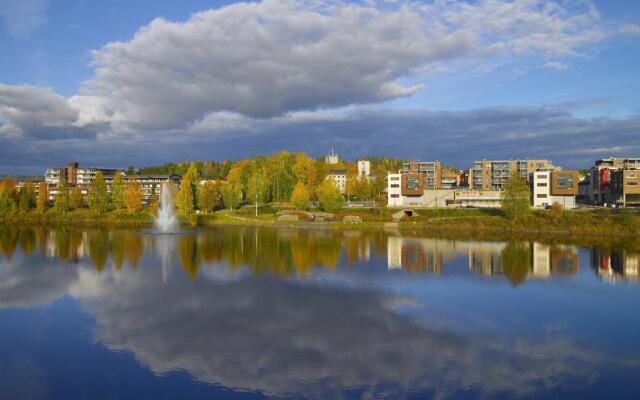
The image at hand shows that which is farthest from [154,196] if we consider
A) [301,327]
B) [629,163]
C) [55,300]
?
[629,163]

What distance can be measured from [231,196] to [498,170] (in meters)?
40.4

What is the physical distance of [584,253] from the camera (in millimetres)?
31750

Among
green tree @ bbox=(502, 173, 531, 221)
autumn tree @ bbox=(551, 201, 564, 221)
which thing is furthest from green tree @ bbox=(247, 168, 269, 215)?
autumn tree @ bbox=(551, 201, 564, 221)

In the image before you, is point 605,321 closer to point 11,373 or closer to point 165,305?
point 165,305

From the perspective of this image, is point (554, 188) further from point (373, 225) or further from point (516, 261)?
point (516, 261)

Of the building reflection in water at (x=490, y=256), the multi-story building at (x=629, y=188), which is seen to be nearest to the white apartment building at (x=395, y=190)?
the building reflection in water at (x=490, y=256)

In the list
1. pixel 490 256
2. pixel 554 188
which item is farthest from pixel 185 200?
pixel 554 188

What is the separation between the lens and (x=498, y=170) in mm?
74250

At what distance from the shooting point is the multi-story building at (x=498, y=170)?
72.9 metres

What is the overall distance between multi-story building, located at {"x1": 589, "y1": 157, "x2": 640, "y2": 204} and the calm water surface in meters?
36.3

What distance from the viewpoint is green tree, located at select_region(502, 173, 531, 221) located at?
156 ft

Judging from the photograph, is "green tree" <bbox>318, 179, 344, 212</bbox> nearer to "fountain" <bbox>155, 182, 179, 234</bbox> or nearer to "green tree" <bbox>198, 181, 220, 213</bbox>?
"green tree" <bbox>198, 181, 220, 213</bbox>

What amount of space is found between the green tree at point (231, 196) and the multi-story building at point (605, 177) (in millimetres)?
44515

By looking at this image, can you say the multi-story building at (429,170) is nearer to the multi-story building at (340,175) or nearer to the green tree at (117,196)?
the multi-story building at (340,175)
